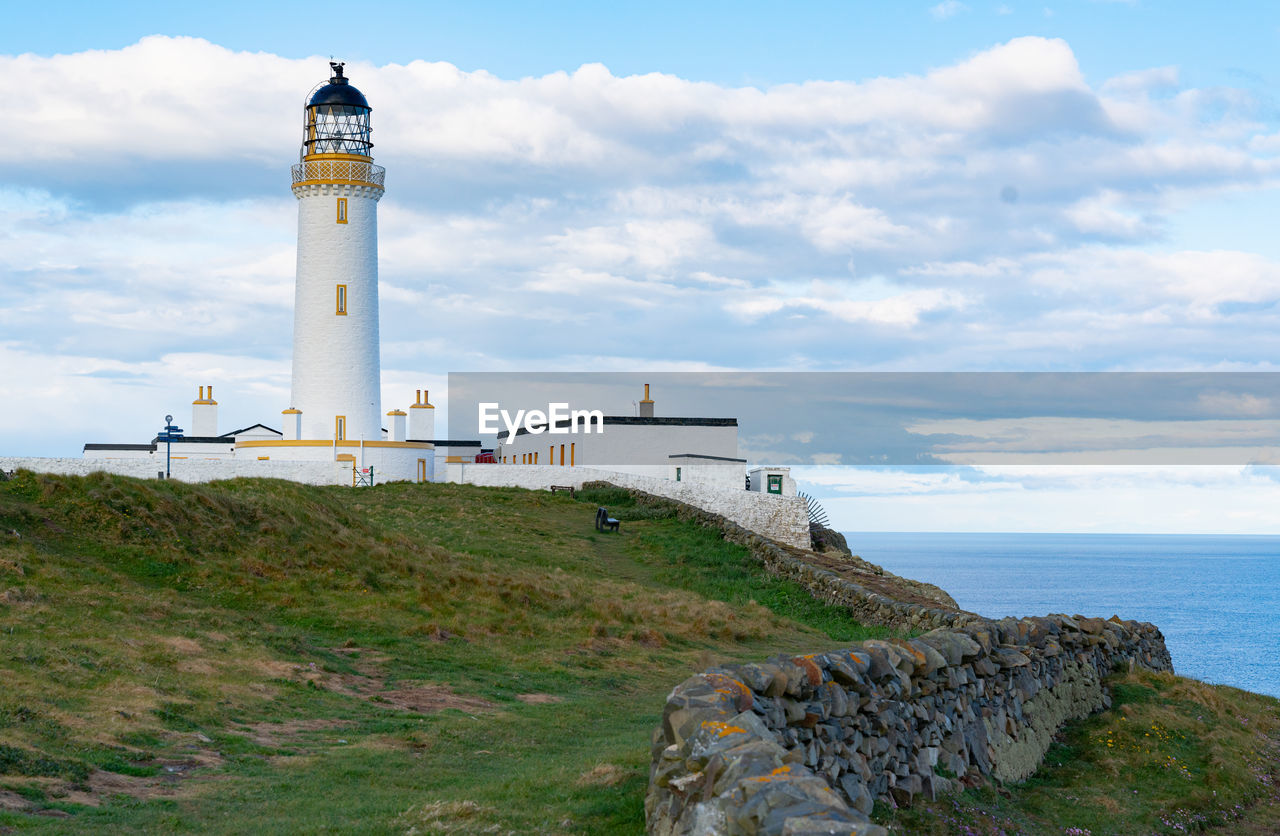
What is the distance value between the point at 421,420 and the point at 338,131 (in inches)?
606

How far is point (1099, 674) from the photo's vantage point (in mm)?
16094

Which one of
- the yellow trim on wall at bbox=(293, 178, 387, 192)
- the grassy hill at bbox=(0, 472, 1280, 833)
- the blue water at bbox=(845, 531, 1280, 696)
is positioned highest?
the yellow trim on wall at bbox=(293, 178, 387, 192)

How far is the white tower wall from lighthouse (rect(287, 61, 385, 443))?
1.5 inches

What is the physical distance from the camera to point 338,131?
41.9 meters

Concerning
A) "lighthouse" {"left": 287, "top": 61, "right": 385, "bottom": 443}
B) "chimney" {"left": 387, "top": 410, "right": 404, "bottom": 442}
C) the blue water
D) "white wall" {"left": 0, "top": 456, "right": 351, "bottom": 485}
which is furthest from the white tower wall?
the blue water

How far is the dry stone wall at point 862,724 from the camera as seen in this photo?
5820 mm

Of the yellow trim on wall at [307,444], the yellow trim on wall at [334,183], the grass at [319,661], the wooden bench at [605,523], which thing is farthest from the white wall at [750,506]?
the yellow trim on wall at [334,183]

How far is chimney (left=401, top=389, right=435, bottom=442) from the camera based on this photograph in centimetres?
5184

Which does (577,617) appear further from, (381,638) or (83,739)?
(83,739)

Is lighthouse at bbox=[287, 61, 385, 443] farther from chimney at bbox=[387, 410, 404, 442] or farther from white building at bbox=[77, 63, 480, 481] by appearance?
chimney at bbox=[387, 410, 404, 442]

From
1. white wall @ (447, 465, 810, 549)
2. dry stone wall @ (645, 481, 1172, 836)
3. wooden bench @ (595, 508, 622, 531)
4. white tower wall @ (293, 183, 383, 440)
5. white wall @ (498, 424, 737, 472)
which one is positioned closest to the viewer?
dry stone wall @ (645, 481, 1172, 836)

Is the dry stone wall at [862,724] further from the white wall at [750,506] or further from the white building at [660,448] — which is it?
the white building at [660,448]

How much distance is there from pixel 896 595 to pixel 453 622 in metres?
11.5

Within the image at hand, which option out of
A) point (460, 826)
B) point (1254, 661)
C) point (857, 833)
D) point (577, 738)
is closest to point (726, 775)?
point (857, 833)
